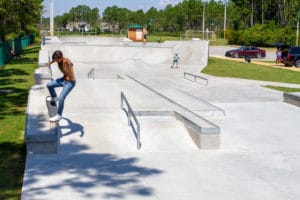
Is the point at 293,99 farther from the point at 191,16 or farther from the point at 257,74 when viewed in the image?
the point at 191,16

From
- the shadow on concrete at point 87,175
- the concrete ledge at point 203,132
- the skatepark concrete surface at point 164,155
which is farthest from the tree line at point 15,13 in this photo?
the shadow on concrete at point 87,175

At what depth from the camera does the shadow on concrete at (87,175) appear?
6781 millimetres

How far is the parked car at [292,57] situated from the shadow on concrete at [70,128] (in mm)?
27008

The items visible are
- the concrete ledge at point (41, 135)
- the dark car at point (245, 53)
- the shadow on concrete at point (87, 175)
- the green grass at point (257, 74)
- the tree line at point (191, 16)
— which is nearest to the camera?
the shadow on concrete at point (87, 175)

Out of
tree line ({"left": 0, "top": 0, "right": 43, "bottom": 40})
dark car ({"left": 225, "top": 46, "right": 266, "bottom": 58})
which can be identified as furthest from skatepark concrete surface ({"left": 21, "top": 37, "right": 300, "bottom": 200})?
dark car ({"left": 225, "top": 46, "right": 266, "bottom": 58})

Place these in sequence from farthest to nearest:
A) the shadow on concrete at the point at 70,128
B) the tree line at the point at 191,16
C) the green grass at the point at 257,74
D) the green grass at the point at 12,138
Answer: the tree line at the point at 191,16 → the green grass at the point at 257,74 → the shadow on concrete at the point at 70,128 → the green grass at the point at 12,138

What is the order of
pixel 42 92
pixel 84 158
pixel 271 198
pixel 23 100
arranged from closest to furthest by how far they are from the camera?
pixel 271 198 < pixel 84 158 < pixel 42 92 < pixel 23 100

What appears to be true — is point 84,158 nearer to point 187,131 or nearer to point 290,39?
point 187,131

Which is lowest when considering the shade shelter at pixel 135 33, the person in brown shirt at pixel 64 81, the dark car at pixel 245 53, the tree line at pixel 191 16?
the person in brown shirt at pixel 64 81

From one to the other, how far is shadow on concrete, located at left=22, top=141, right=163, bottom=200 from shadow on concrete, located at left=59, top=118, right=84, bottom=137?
972 millimetres

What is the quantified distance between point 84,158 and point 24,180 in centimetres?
155

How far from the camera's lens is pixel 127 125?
11.0m

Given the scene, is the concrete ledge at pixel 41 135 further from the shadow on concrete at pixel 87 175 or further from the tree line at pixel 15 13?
the tree line at pixel 15 13

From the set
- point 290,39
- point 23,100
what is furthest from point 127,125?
point 290,39
